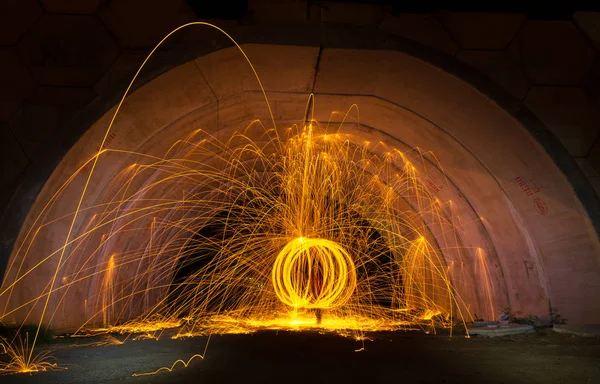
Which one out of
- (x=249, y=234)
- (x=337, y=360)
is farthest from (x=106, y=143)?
(x=249, y=234)

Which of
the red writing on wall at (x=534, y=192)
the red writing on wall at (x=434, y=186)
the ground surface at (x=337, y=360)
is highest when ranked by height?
the red writing on wall at (x=434, y=186)

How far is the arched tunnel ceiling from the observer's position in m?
6.94

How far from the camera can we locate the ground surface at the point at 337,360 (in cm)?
536

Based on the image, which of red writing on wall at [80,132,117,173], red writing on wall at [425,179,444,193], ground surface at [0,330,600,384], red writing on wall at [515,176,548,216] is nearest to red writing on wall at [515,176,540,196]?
red writing on wall at [515,176,548,216]

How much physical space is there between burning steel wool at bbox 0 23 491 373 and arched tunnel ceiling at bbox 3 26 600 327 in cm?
33

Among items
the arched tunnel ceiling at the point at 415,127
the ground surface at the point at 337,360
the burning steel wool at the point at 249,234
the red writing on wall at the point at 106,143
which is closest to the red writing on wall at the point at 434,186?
the burning steel wool at the point at 249,234

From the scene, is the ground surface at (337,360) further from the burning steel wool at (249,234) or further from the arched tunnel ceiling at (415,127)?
the arched tunnel ceiling at (415,127)

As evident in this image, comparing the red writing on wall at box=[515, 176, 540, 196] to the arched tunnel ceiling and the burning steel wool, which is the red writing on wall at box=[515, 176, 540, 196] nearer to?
the arched tunnel ceiling

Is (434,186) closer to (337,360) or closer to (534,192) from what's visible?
(534,192)

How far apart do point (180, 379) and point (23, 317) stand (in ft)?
10.1

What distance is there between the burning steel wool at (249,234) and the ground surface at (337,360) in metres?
0.75

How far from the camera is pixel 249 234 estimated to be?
1119cm

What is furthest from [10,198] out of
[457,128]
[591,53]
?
[591,53]

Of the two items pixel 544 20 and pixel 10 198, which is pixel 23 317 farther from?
pixel 544 20
